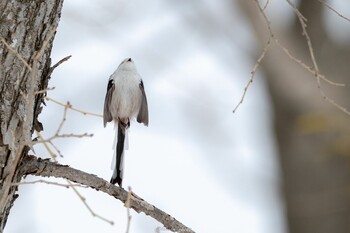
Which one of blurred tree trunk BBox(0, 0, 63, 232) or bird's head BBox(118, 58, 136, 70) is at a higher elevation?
bird's head BBox(118, 58, 136, 70)

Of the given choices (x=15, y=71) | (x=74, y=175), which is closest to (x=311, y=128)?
(x=74, y=175)

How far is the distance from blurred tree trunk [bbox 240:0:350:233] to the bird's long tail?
1796 mm

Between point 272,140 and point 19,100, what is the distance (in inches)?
102

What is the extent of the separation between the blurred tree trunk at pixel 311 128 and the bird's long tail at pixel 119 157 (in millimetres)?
1796

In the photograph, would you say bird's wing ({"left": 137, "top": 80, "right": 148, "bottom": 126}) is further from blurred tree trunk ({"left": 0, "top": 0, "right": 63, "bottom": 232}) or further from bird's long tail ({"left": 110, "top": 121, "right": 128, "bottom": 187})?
blurred tree trunk ({"left": 0, "top": 0, "right": 63, "bottom": 232})

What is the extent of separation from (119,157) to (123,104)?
175 mm

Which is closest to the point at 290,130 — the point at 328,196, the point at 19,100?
the point at 328,196

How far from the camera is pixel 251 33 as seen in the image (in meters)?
4.52

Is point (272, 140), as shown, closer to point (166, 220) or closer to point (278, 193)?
point (278, 193)

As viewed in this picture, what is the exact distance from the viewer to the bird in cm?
238

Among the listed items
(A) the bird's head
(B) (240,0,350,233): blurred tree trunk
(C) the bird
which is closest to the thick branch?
(C) the bird

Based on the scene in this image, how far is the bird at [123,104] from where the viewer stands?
238 centimetres

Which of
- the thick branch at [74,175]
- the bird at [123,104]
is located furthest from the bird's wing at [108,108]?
the thick branch at [74,175]

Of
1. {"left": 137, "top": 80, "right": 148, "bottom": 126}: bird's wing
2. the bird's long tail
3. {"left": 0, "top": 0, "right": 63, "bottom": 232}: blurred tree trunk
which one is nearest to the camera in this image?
{"left": 0, "top": 0, "right": 63, "bottom": 232}: blurred tree trunk
